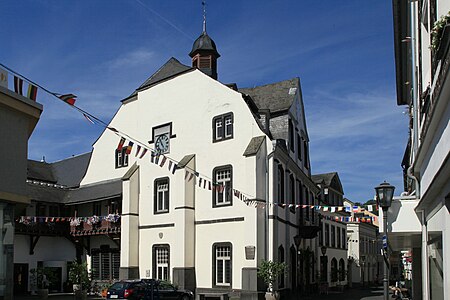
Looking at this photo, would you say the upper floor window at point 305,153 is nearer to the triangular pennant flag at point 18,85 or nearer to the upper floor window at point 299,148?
the upper floor window at point 299,148

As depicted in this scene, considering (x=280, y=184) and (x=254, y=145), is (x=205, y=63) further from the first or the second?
(x=280, y=184)

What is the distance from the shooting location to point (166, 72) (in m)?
33.8

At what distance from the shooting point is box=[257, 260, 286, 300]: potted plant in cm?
2531

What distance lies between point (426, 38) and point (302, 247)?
89.4 feet

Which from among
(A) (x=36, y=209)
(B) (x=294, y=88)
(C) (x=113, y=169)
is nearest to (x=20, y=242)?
(A) (x=36, y=209)

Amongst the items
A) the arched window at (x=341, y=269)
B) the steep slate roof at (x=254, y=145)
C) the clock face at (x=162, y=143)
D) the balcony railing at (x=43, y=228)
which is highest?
the clock face at (x=162, y=143)

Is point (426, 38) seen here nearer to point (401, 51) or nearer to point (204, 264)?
point (401, 51)

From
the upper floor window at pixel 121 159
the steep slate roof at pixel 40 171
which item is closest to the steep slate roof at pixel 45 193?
the steep slate roof at pixel 40 171

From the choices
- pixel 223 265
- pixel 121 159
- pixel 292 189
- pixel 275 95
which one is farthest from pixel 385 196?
pixel 121 159

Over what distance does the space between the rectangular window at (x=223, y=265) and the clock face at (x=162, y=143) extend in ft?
22.4

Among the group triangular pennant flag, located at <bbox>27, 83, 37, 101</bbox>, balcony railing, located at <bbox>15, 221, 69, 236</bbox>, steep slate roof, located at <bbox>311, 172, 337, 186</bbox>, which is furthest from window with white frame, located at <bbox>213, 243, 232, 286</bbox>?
steep slate roof, located at <bbox>311, 172, 337, 186</bbox>

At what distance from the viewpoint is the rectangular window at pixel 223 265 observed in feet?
90.9

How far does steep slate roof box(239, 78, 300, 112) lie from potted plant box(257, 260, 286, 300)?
32.6ft

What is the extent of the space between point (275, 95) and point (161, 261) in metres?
12.0
